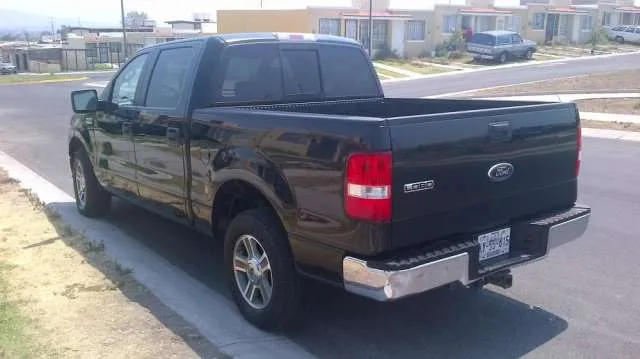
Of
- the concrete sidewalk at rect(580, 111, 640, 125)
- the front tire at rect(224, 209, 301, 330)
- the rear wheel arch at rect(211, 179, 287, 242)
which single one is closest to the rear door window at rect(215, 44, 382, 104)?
the rear wheel arch at rect(211, 179, 287, 242)

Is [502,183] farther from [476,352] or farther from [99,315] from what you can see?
[99,315]

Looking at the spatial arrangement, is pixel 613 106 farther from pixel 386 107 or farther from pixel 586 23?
pixel 586 23

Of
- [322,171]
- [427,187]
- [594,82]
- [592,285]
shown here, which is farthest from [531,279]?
[594,82]

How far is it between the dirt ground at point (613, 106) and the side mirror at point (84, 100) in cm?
1518

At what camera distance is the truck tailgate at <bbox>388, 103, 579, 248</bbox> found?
12.5 feet

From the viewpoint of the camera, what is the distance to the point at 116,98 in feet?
22.2

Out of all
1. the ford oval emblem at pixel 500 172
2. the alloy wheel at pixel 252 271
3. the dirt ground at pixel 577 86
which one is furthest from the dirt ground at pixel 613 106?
the alloy wheel at pixel 252 271

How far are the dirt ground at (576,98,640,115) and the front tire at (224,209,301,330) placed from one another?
1584cm

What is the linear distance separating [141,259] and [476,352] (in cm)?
318

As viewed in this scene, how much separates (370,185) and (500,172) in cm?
106

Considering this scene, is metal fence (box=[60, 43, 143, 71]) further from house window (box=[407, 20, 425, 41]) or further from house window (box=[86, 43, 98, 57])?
house window (box=[407, 20, 425, 41])

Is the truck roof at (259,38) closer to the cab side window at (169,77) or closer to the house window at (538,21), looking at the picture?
the cab side window at (169,77)

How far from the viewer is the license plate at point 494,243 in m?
4.28

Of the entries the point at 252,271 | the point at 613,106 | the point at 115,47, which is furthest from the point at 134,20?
the point at 252,271
